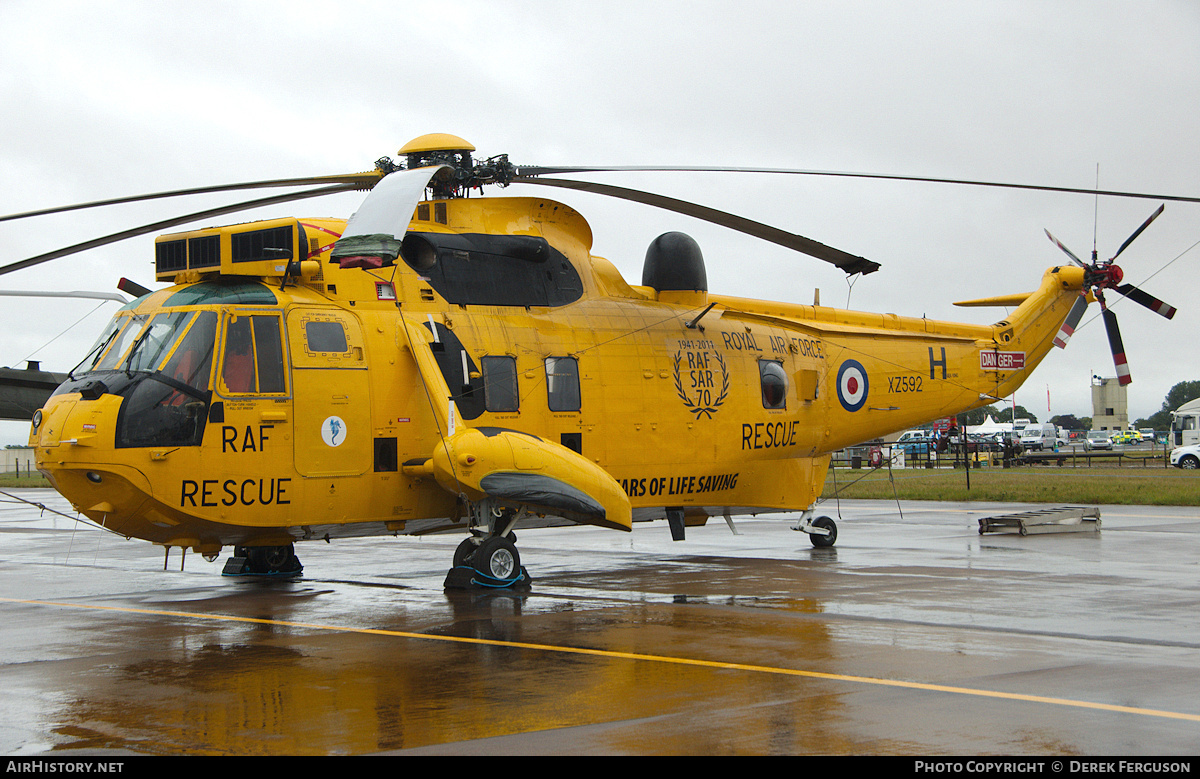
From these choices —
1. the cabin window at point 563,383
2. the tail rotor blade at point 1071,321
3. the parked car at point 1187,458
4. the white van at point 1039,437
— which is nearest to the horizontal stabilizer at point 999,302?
the tail rotor blade at point 1071,321

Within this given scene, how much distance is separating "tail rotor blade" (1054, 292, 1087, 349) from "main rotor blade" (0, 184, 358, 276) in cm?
1423

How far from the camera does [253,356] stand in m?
12.4

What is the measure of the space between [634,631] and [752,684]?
107 inches

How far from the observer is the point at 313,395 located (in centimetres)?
1273

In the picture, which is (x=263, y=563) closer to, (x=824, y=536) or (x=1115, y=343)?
(x=824, y=536)

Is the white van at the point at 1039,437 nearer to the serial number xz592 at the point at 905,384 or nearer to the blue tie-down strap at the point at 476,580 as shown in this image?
the serial number xz592 at the point at 905,384

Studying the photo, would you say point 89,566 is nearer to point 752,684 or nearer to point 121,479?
point 121,479

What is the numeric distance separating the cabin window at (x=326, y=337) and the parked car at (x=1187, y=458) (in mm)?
46569

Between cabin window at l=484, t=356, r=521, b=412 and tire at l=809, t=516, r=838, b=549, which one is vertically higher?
cabin window at l=484, t=356, r=521, b=412

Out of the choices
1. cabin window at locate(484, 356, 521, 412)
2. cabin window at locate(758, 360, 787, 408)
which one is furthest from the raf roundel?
cabin window at locate(484, 356, 521, 412)

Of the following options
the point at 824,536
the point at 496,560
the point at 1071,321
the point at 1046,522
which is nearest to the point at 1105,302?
the point at 1071,321

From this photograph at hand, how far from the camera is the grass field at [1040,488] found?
92.1 ft

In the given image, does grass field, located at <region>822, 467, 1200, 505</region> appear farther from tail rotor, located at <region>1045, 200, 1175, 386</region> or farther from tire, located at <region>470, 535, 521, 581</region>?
tire, located at <region>470, 535, 521, 581</region>

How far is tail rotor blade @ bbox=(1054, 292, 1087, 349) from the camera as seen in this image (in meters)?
20.8
